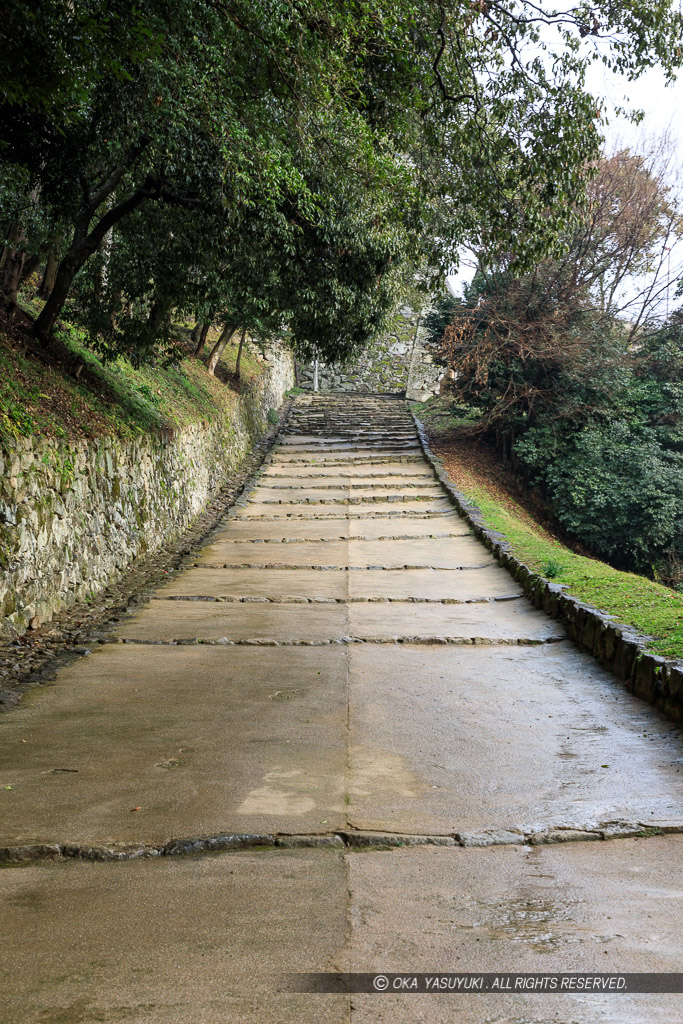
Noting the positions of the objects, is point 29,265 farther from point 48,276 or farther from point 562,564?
point 562,564

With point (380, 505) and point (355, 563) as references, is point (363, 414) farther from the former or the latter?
point (355, 563)

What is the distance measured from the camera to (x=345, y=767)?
180 inches

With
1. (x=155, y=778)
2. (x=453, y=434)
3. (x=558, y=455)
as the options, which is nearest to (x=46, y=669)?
(x=155, y=778)

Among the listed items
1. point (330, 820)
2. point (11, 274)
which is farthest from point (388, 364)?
point (330, 820)

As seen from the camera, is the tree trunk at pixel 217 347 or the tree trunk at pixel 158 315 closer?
the tree trunk at pixel 158 315

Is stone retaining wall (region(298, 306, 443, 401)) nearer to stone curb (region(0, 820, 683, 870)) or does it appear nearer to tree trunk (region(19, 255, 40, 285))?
tree trunk (region(19, 255, 40, 285))

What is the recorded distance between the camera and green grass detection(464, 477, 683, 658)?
21.5 ft

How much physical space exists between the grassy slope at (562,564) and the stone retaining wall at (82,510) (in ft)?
16.7

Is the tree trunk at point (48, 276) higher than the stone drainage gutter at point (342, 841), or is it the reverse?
the tree trunk at point (48, 276)

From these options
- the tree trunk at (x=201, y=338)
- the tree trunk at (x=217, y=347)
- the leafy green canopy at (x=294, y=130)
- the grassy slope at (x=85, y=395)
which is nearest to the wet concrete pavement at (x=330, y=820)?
Answer: the grassy slope at (x=85, y=395)

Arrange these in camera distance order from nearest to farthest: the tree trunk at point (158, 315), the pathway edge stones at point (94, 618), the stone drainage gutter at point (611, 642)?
the stone drainage gutter at point (611, 642), the pathway edge stones at point (94, 618), the tree trunk at point (158, 315)

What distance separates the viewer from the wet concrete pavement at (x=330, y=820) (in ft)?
8.68

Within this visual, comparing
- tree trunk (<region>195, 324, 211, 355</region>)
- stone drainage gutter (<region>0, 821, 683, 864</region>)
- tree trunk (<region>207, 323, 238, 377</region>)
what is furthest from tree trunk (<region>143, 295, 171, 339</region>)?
stone drainage gutter (<region>0, 821, 683, 864</region>)

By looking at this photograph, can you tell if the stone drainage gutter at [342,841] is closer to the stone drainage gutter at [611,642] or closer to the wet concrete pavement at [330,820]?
the wet concrete pavement at [330,820]
